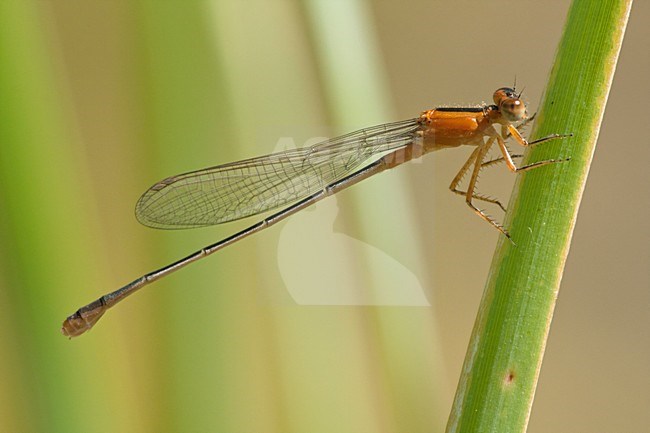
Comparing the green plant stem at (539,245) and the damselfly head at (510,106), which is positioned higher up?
the damselfly head at (510,106)

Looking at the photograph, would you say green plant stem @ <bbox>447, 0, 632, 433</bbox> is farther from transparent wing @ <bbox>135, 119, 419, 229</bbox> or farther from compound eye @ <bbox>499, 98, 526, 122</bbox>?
transparent wing @ <bbox>135, 119, 419, 229</bbox>

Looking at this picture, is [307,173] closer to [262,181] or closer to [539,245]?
[262,181]

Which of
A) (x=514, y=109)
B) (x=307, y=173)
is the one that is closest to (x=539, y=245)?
(x=514, y=109)

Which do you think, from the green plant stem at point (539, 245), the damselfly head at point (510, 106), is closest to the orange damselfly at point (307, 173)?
the damselfly head at point (510, 106)

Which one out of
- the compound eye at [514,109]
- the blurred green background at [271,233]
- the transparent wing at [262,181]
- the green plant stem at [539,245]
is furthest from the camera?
the transparent wing at [262,181]

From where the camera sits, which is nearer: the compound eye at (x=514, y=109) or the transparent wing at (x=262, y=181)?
the compound eye at (x=514, y=109)

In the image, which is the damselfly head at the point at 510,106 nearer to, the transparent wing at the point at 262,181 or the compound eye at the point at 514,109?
the compound eye at the point at 514,109

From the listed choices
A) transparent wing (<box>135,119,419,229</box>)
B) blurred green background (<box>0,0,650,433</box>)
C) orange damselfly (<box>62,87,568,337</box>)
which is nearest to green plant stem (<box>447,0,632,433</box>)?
blurred green background (<box>0,0,650,433</box>)
